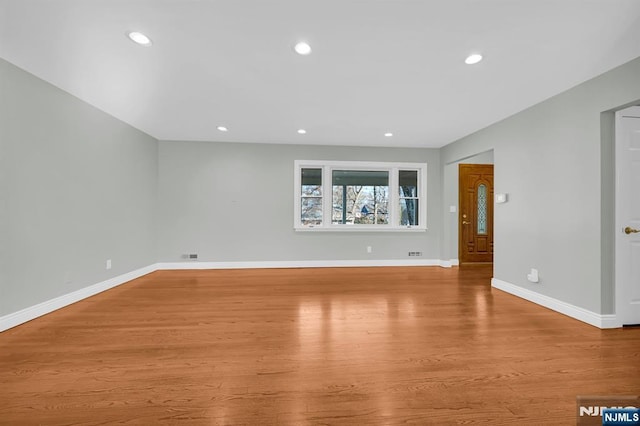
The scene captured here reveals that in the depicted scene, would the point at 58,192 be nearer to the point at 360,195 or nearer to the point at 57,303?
the point at 57,303

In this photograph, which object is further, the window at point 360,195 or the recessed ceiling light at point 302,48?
the window at point 360,195

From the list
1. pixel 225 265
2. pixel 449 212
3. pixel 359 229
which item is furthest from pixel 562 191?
pixel 225 265

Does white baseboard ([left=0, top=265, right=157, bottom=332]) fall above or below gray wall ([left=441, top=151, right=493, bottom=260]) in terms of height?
below

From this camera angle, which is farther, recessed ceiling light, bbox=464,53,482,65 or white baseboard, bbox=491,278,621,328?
white baseboard, bbox=491,278,621,328

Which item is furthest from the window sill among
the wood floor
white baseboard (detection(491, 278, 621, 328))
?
the wood floor

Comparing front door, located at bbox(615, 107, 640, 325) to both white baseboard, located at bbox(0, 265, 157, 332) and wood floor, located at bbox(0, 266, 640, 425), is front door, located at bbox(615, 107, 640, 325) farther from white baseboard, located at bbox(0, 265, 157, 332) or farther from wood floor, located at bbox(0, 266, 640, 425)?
white baseboard, located at bbox(0, 265, 157, 332)

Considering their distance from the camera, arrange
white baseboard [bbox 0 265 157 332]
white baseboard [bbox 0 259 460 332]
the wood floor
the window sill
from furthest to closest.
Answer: the window sill, white baseboard [bbox 0 259 460 332], white baseboard [bbox 0 265 157 332], the wood floor

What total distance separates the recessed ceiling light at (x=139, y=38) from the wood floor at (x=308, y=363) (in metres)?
2.51

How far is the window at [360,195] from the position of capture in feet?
18.1

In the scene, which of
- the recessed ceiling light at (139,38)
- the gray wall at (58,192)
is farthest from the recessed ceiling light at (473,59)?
the gray wall at (58,192)

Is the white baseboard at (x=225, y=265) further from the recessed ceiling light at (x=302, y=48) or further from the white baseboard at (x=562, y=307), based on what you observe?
the recessed ceiling light at (x=302, y=48)

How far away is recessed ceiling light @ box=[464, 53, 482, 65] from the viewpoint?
2306 mm

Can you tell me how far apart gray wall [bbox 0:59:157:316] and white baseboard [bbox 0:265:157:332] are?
0.06 metres

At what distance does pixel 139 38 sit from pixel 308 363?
9.38 ft
